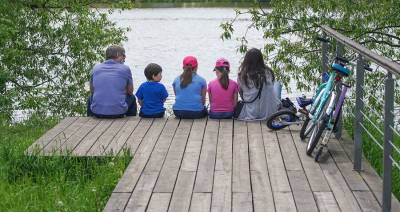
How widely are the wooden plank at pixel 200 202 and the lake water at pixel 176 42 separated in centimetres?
1199

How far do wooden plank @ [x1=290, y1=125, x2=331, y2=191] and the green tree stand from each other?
683 centimetres

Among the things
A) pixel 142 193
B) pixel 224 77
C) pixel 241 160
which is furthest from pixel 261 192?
pixel 224 77

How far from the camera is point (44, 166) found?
19.8ft

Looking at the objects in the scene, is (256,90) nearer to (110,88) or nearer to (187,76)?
(187,76)

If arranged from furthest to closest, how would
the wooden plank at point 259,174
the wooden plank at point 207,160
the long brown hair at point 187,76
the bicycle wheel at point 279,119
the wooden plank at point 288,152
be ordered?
the long brown hair at point 187,76
the bicycle wheel at point 279,119
the wooden plank at point 288,152
the wooden plank at point 207,160
the wooden plank at point 259,174

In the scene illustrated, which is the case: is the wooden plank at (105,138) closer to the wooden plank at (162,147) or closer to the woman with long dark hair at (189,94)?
the wooden plank at (162,147)

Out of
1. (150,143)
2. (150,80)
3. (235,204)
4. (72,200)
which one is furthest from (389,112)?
(150,80)

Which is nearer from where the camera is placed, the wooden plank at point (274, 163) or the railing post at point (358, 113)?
the wooden plank at point (274, 163)

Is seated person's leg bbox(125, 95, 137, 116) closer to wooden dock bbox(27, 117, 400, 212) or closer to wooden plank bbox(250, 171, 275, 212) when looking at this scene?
wooden dock bbox(27, 117, 400, 212)

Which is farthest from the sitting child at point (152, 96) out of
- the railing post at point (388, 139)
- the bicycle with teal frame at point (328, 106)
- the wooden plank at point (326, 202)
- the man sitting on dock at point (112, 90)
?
the railing post at point (388, 139)

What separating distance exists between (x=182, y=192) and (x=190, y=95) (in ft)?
10.7

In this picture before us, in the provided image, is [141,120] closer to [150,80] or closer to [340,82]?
[150,80]

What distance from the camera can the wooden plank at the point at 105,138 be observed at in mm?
6348

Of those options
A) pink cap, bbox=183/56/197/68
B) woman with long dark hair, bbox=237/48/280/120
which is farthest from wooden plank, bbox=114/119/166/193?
woman with long dark hair, bbox=237/48/280/120
